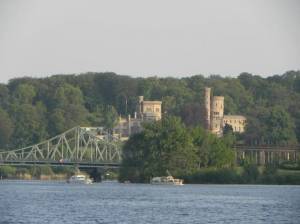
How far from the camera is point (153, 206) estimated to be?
3989 inches

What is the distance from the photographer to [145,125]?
6609 inches

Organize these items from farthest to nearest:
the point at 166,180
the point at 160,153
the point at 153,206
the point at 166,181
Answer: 1. the point at 160,153
2. the point at 166,180
3. the point at 166,181
4. the point at 153,206

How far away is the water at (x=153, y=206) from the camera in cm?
8581

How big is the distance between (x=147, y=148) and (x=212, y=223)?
80.1m

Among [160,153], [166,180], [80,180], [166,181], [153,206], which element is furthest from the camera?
[80,180]

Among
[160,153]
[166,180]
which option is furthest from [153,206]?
[160,153]

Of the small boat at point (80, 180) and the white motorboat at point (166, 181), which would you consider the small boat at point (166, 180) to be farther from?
the small boat at point (80, 180)

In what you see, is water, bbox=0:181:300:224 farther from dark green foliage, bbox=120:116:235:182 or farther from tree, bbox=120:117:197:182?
dark green foliage, bbox=120:116:235:182

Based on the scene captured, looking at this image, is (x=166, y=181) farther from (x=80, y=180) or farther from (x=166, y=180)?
(x=80, y=180)

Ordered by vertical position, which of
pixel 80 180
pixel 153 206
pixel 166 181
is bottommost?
pixel 153 206

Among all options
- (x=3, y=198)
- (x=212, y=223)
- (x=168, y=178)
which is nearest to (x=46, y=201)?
(x=3, y=198)

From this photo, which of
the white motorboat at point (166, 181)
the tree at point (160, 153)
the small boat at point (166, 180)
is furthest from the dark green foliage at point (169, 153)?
the white motorboat at point (166, 181)

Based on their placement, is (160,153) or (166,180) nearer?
A: (166,180)

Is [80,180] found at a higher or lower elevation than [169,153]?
→ lower
